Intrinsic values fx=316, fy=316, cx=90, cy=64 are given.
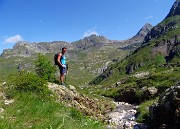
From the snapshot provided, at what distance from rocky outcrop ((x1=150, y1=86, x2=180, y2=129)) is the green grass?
11.4 metres

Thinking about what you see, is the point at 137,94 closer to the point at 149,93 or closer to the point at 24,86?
the point at 149,93

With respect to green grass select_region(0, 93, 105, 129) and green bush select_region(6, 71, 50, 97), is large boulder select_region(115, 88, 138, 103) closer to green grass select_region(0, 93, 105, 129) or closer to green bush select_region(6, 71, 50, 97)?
green bush select_region(6, 71, 50, 97)

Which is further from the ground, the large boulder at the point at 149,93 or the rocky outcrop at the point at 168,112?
the large boulder at the point at 149,93

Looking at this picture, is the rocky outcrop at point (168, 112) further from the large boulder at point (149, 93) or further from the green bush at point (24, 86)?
the large boulder at point (149, 93)

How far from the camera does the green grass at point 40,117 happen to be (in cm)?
936

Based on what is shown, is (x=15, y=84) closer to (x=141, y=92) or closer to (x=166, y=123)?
(x=166, y=123)

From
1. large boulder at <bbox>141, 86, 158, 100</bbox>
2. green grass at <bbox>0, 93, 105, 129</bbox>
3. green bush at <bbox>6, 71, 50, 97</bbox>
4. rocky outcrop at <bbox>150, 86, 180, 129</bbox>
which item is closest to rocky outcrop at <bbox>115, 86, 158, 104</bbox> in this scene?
large boulder at <bbox>141, 86, 158, 100</bbox>

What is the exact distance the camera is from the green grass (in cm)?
936

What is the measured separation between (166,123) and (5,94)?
42.0 feet

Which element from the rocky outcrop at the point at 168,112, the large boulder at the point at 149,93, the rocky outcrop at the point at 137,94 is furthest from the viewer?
the rocky outcrop at the point at 137,94

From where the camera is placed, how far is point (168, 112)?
23.3m

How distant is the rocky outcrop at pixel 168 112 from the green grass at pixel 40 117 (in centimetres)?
1141

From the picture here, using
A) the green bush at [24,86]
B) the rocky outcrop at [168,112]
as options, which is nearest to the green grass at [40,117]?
the green bush at [24,86]

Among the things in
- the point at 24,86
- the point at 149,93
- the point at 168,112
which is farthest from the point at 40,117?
the point at 149,93
